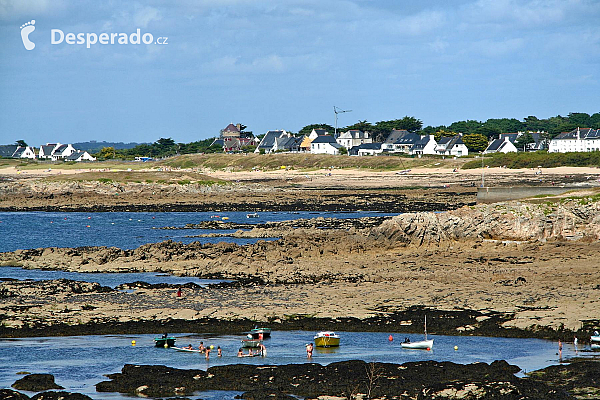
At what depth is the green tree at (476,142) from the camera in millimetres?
129250

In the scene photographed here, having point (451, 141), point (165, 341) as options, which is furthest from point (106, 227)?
point (451, 141)

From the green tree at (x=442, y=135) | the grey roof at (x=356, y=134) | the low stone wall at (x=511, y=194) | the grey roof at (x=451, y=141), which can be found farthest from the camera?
the grey roof at (x=356, y=134)

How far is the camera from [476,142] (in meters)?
130

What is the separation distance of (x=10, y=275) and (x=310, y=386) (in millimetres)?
19134

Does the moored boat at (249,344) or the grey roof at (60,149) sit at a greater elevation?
the grey roof at (60,149)

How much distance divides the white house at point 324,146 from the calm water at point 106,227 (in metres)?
77.1

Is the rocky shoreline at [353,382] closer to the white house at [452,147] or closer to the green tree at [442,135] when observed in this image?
the white house at [452,147]

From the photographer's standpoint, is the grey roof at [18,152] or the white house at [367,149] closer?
the white house at [367,149]

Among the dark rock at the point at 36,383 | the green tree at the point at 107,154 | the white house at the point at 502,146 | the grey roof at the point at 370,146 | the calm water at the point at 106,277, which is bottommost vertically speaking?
the dark rock at the point at 36,383

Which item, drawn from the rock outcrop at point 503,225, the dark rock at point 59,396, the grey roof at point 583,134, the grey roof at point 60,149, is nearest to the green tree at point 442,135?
the grey roof at point 583,134

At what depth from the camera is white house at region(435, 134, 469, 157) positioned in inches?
4911

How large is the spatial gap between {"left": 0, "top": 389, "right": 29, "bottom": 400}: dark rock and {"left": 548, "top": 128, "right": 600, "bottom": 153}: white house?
380 feet

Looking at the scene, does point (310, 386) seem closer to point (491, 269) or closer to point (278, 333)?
point (278, 333)

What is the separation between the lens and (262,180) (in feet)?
311
